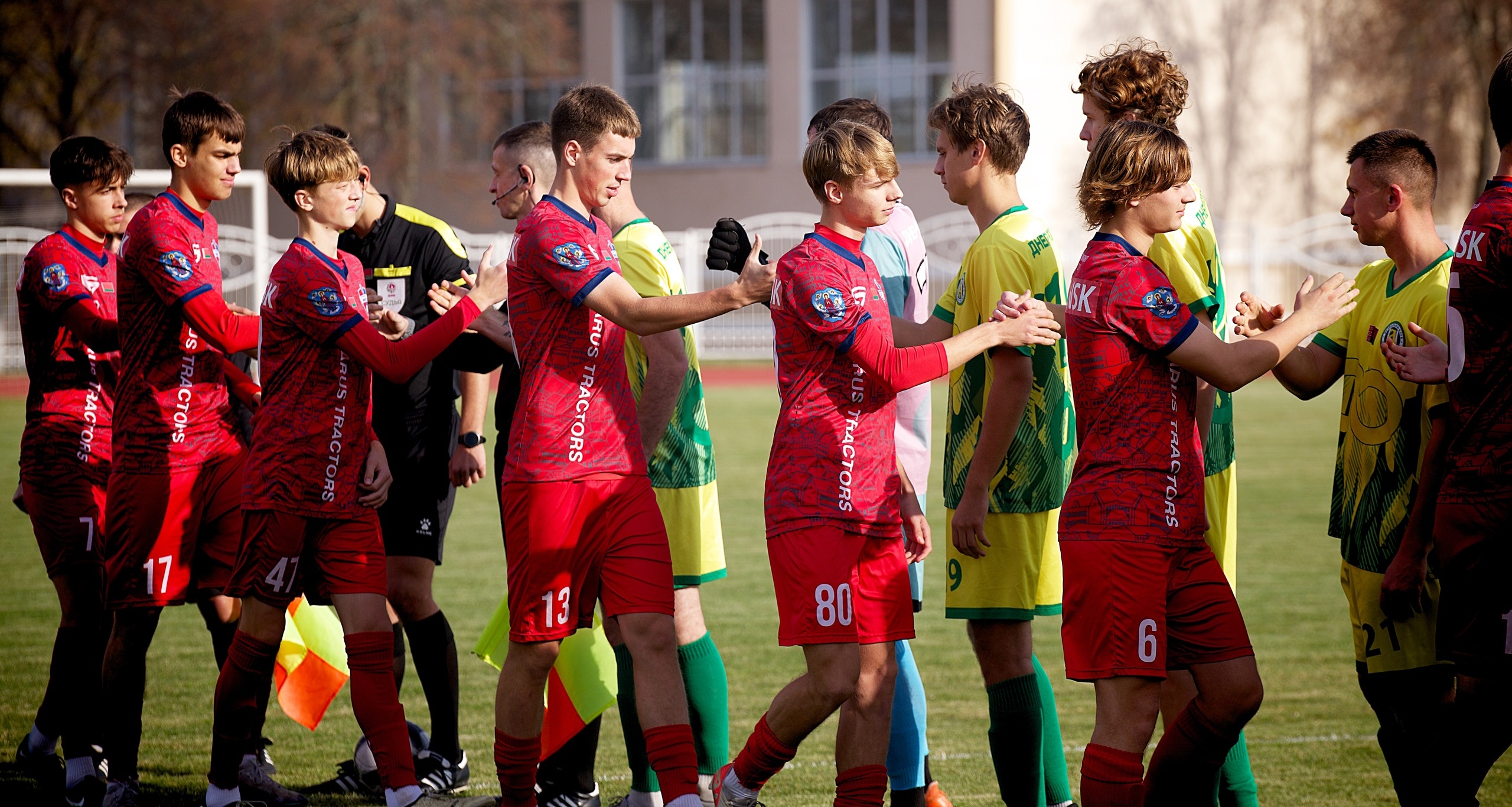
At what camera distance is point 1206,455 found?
4000mm

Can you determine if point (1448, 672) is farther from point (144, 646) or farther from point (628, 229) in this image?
point (144, 646)

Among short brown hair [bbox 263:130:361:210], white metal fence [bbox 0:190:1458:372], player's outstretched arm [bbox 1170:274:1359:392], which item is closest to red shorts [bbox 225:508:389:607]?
short brown hair [bbox 263:130:361:210]

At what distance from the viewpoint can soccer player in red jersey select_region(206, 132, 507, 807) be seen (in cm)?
427

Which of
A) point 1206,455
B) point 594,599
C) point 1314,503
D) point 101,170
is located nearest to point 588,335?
point 594,599

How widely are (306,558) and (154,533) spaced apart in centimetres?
67

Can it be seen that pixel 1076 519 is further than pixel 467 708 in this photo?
No

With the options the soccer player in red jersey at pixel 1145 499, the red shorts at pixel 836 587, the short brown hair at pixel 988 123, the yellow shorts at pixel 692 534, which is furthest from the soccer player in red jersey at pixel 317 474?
the soccer player in red jersey at pixel 1145 499

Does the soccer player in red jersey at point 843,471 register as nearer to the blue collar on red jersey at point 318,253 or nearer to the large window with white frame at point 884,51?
the blue collar on red jersey at point 318,253

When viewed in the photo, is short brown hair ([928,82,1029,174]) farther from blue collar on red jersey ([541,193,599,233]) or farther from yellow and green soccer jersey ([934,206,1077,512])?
blue collar on red jersey ([541,193,599,233])

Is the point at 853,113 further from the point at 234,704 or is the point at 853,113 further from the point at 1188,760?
the point at 234,704

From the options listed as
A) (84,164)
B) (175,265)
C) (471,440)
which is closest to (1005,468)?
(471,440)

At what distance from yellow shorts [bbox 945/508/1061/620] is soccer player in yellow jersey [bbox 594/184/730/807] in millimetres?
934

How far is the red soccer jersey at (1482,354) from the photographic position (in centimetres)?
335

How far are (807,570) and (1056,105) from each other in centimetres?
2924
